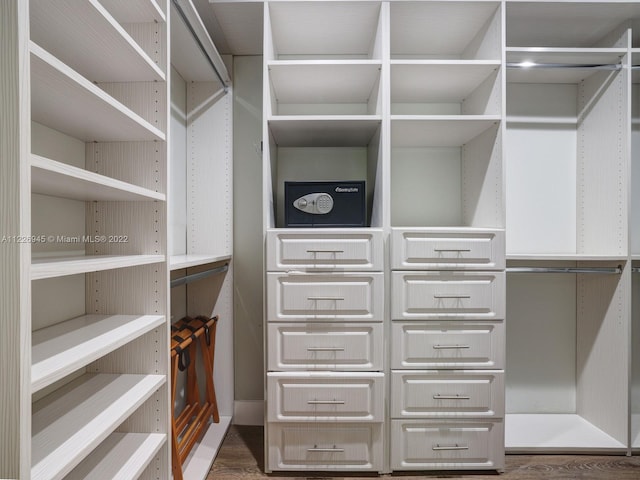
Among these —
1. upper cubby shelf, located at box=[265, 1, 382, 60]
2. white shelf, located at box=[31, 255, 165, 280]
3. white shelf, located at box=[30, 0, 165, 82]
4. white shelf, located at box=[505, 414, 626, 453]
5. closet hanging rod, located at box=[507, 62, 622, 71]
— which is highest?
upper cubby shelf, located at box=[265, 1, 382, 60]

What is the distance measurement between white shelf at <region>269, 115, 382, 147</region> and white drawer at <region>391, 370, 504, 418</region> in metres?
1.15

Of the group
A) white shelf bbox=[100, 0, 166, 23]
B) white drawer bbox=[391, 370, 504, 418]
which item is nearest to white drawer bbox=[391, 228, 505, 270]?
white drawer bbox=[391, 370, 504, 418]

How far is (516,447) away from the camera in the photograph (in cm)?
189

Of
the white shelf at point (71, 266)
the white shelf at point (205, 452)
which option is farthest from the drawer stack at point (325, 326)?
the white shelf at point (71, 266)

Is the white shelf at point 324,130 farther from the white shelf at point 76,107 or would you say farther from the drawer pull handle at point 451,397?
the drawer pull handle at point 451,397

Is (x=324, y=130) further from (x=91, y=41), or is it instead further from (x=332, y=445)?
(x=332, y=445)

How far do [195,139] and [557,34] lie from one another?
202 cm

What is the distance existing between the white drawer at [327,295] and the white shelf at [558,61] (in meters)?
1.29

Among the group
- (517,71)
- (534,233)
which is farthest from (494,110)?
(534,233)

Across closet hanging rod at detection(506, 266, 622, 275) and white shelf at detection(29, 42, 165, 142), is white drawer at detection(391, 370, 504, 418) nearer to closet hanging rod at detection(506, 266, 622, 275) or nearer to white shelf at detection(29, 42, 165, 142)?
closet hanging rod at detection(506, 266, 622, 275)

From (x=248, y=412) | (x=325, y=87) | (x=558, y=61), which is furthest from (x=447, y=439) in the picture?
(x=558, y=61)

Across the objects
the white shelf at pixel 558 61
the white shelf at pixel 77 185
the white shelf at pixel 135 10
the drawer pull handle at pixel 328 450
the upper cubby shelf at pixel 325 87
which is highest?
the white shelf at pixel 558 61

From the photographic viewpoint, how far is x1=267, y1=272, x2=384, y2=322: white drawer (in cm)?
168

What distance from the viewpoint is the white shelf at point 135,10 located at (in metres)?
1.13
